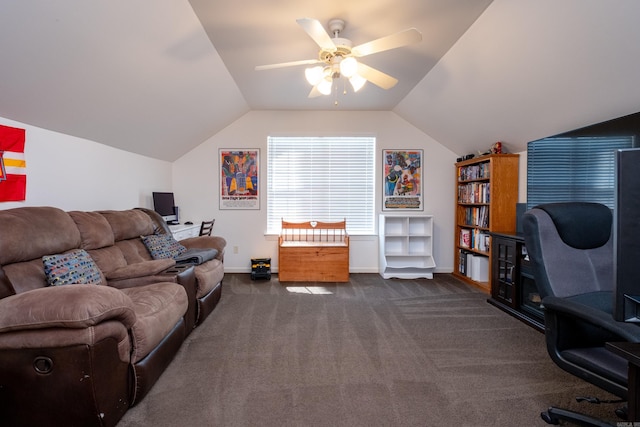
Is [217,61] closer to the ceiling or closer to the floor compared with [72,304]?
closer to the ceiling

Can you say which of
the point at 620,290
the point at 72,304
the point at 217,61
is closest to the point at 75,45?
the point at 217,61

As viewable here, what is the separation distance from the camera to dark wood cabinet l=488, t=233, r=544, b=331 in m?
3.00

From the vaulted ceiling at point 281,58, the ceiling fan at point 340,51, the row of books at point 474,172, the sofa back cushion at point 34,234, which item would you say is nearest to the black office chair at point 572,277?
the vaulted ceiling at point 281,58

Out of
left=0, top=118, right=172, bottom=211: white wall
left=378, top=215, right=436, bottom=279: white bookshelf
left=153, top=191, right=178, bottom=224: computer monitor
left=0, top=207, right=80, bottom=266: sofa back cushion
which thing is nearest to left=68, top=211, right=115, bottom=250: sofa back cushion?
left=0, top=207, right=80, bottom=266: sofa back cushion

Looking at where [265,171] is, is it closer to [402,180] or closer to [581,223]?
[402,180]

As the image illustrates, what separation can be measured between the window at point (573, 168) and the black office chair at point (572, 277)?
0.61m

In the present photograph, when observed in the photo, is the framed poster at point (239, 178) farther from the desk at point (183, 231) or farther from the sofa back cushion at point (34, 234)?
the sofa back cushion at point (34, 234)

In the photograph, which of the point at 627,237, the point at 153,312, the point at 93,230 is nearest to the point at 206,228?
the point at 93,230

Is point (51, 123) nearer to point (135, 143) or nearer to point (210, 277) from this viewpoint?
point (135, 143)

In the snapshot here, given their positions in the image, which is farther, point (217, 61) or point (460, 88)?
point (460, 88)

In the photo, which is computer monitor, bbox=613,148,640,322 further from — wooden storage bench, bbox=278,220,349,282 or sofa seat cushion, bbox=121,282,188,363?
wooden storage bench, bbox=278,220,349,282

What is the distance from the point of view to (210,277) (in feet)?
9.79

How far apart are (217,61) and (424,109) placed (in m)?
2.71

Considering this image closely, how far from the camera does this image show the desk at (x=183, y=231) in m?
3.91
